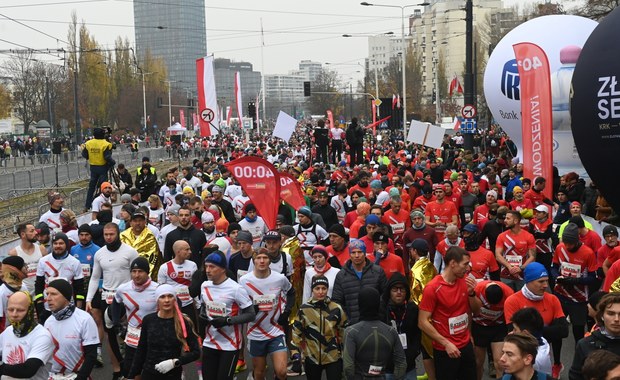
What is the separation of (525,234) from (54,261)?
18.4ft

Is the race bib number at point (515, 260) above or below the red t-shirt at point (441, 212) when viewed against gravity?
below

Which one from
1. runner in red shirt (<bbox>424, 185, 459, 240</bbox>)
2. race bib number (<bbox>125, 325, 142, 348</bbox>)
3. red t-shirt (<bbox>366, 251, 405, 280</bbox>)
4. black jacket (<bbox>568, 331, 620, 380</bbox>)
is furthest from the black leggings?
runner in red shirt (<bbox>424, 185, 459, 240</bbox>)

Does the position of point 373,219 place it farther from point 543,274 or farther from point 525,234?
point 543,274

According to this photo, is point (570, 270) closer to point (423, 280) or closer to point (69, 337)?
point (423, 280)

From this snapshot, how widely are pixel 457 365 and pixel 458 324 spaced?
14.7 inches

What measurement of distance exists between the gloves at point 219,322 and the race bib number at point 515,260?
13.5 ft

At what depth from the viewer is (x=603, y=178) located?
12.6 metres

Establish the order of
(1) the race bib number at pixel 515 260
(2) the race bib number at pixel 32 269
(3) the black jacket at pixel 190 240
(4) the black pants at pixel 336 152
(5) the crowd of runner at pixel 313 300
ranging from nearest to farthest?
(5) the crowd of runner at pixel 313 300, (2) the race bib number at pixel 32 269, (1) the race bib number at pixel 515 260, (3) the black jacket at pixel 190 240, (4) the black pants at pixel 336 152

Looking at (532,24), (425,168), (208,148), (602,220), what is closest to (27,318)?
(602,220)

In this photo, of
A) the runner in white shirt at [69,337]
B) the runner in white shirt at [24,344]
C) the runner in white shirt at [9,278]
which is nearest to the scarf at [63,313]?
the runner in white shirt at [69,337]

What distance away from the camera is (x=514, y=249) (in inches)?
415

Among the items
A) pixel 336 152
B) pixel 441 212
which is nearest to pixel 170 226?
pixel 441 212

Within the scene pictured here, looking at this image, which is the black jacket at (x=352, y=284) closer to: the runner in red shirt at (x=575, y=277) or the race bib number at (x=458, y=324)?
the race bib number at (x=458, y=324)

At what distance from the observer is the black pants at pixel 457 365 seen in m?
7.77
